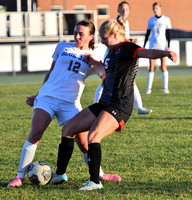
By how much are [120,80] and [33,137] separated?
113cm

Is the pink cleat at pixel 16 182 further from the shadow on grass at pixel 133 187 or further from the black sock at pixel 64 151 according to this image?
the black sock at pixel 64 151

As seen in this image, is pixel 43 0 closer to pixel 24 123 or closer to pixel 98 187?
pixel 24 123

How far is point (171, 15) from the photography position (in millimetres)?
50406

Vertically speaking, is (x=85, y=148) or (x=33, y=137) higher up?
Answer: (x=33, y=137)

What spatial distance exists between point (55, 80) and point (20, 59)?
18994 millimetres

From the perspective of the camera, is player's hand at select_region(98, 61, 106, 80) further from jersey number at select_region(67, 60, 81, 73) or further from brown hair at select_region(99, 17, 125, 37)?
brown hair at select_region(99, 17, 125, 37)

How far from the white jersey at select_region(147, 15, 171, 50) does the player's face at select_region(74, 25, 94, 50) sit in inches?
394

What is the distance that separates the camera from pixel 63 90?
5.45 metres

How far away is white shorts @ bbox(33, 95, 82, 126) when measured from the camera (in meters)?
5.37

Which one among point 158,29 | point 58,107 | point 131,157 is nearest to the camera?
point 58,107

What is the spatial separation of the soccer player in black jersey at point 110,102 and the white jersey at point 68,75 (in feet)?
1.24

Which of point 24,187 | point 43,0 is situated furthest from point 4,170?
point 43,0

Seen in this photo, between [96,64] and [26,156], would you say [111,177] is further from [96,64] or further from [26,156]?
[96,64]

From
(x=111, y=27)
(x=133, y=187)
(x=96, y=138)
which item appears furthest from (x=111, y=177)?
(x=111, y=27)
